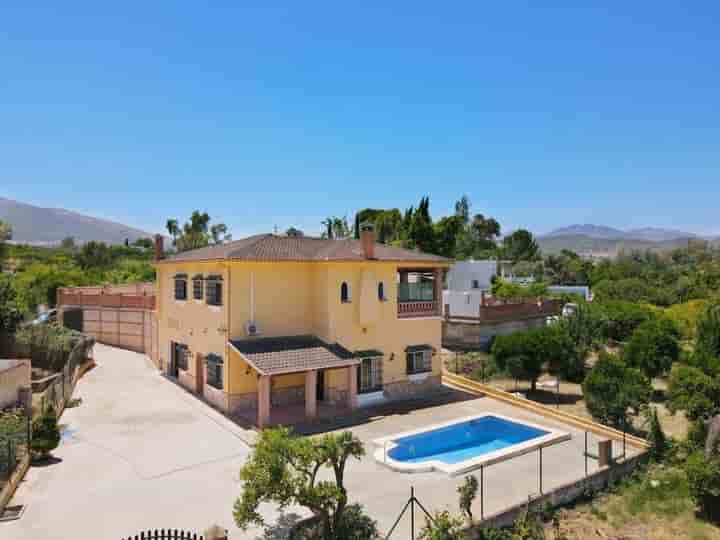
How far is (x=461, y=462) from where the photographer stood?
16.9 metres

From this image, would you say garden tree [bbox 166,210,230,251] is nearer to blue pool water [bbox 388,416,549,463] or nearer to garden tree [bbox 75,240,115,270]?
garden tree [bbox 75,240,115,270]

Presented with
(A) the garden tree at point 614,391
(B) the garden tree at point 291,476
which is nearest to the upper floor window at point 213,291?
(B) the garden tree at point 291,476

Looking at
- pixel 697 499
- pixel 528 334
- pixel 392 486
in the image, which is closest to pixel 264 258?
pixel 392 486

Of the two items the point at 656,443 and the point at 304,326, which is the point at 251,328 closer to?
the point at 304,326

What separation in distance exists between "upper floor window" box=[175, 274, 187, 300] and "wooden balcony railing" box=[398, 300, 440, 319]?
1081 cm

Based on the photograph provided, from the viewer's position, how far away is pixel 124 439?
18.5 metres

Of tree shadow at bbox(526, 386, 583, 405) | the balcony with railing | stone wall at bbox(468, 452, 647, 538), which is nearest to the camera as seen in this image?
stone wall at bbox(468, 452, 647, 538)

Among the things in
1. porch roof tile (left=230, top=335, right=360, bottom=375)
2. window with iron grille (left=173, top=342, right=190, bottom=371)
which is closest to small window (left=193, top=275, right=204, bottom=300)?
window with iron grille (left=173, top=342, right=190, bottom=371)

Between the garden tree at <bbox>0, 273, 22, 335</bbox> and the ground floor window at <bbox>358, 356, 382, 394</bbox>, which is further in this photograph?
the garden tree at <bbox>0, 273, 22, 335</bbox>

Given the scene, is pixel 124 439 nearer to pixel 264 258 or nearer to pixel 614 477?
pixel 264 258

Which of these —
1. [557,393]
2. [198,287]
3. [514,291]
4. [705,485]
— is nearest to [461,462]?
→ [705,485]

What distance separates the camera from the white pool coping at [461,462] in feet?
53.3

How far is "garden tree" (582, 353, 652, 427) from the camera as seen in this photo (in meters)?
20.5

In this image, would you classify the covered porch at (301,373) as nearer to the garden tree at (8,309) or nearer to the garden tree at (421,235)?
the garden tree at (8,309)
